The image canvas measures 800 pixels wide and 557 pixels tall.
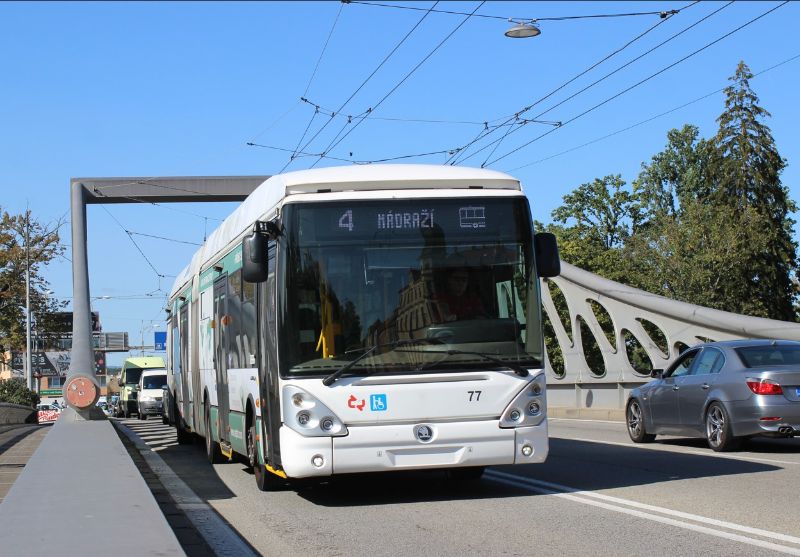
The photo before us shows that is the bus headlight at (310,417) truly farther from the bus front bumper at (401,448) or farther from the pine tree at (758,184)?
the pine tree at (758,184)

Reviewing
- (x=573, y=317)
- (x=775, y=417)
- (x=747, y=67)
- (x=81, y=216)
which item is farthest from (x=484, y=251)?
(x=747, y=67)

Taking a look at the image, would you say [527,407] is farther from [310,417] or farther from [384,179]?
[384,179]

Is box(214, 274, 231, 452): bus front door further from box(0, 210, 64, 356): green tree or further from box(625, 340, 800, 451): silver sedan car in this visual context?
box(0, 210, 64, 356): green tree

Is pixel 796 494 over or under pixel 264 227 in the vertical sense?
under

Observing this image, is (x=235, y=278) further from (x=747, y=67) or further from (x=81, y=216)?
(x=747, y=67)

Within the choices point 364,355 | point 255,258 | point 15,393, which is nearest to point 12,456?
point 255,258

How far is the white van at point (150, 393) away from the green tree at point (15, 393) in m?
5.56

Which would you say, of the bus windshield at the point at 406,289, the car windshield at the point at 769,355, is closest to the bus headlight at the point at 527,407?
the bus windshield at the point at 406,289

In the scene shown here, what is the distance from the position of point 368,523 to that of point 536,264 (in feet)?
9.48

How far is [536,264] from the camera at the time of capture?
1090cm

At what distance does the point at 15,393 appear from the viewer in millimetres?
52281

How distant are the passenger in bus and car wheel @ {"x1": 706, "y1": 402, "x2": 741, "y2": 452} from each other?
5.70 m

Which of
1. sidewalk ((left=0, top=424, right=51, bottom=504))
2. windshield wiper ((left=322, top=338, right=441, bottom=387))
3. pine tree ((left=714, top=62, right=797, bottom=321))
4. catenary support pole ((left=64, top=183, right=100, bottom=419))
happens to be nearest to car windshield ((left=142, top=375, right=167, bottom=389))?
catenary support pole ((left=64, top=183, right=100, bottom=419))

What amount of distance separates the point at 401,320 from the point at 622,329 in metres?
21.1
